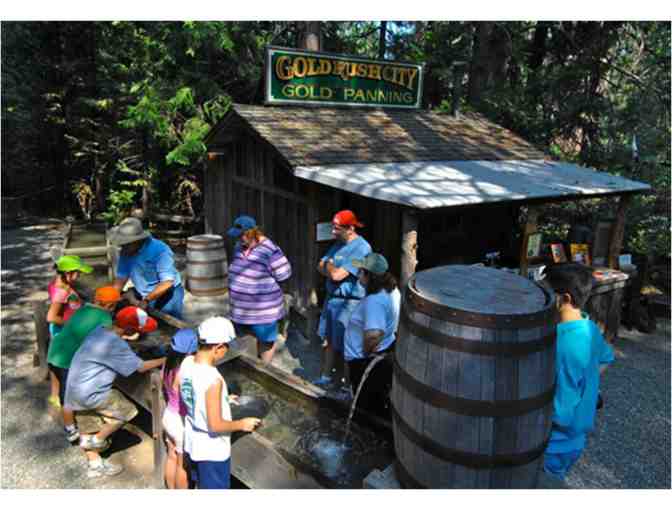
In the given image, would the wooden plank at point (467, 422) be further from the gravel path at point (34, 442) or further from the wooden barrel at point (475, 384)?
the gravel path at point (34, 442)

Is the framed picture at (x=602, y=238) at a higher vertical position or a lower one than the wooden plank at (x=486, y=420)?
lower

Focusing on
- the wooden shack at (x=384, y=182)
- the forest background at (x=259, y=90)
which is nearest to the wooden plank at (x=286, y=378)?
the wooden shack at (x=384, y=182)

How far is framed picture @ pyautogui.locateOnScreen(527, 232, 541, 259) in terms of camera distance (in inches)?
288

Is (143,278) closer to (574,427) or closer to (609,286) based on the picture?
(574,427)

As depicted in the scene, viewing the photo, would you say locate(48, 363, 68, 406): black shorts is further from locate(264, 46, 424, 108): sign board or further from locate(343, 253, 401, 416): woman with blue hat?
locate(264, 46, 424, 108): sign board

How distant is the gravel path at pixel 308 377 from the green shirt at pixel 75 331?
95 cm

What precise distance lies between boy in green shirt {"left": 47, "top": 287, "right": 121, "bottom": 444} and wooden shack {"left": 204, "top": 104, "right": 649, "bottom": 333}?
2976 millimetres

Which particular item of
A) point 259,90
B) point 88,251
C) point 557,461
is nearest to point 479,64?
point 259,90

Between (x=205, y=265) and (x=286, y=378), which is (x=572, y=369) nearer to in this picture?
(x=286, y=378)

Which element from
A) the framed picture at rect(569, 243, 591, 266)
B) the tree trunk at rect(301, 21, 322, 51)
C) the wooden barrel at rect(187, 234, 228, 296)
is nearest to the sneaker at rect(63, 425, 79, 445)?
the wooden barrel at rect(187, 234, 228, 296)

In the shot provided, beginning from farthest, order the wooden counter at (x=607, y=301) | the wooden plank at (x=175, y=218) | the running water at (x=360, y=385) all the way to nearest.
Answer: the wooden plank at (x=175, y=218), the wooden counter at (x=607, y=301), the running water at (x=360, y=385)

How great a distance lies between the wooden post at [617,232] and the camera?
8.02 metres

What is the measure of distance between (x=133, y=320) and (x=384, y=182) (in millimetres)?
3239

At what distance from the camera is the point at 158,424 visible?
12.8 ft
